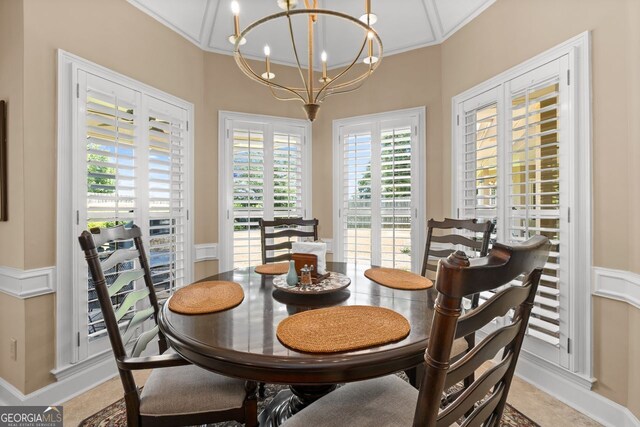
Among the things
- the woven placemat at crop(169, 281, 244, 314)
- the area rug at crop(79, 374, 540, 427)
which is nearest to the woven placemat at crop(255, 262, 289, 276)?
the woven placemat at crop(169, 281, 244, 314)

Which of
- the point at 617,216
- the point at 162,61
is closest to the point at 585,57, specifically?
the point at 617,216

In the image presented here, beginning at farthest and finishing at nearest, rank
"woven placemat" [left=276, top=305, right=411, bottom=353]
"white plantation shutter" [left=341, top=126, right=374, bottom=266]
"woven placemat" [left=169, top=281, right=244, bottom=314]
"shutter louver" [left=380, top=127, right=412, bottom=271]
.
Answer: "white plantation shutter" [left=341, top=126, right=374, bottom=266] → "shutter louver" [left=380, top=127, right=412, bottom=271] → "woven placemat" [left=169, top=281, right=244, bottom=314] → "woven placemat" [left=276, top=305, right=411, bottom=353]

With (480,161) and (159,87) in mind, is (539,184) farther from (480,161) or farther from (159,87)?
(159,87)

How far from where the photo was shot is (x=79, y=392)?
6.91ft

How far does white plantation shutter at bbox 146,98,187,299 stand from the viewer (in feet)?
8.77

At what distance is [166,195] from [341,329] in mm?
2302

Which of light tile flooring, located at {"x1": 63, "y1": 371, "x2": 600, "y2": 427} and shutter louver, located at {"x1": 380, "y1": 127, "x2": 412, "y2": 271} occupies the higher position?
shutter louver, located at {"x1": 380, "y1": 127, "x2": 412, "y2": 271}

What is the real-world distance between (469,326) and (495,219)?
2217 millimetres

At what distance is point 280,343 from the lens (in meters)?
1.03

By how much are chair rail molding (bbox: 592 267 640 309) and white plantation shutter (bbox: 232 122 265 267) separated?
2.77 metres

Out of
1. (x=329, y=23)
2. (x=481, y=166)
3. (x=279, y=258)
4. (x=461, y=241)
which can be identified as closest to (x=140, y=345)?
(x=279, y=258)

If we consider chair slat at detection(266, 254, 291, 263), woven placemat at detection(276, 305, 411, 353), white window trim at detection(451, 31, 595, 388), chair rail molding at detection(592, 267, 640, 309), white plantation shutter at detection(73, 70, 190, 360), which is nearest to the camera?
woven placemat at detection(276, 305, 411, 353)

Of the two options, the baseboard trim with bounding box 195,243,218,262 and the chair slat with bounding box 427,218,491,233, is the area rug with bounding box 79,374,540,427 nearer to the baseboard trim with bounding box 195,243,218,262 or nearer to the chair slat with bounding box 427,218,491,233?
the chair slat with bounding box 427,218,491,233

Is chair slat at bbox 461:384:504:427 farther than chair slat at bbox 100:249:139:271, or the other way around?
chair slat at bbox 100:249:139:271
